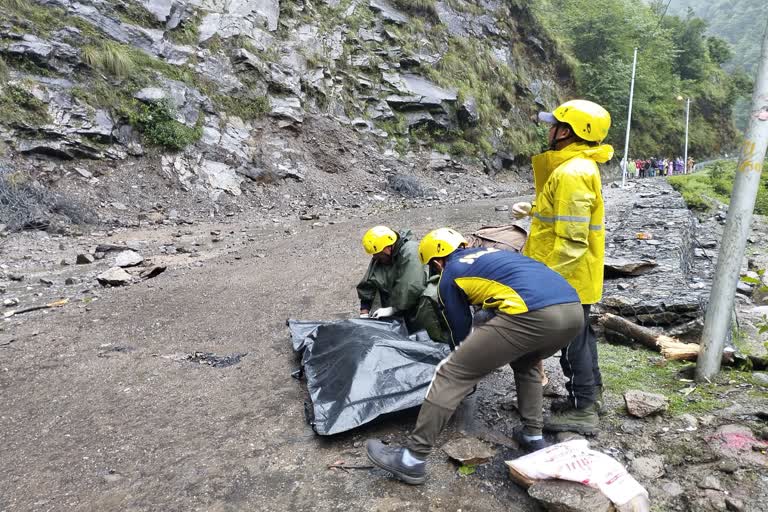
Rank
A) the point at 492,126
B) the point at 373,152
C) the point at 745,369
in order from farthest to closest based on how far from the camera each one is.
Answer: the point at 492,126 < the point at 373,152 < the point at 745,369

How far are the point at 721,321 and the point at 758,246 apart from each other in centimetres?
840

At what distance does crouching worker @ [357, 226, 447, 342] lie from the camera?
12.2ft

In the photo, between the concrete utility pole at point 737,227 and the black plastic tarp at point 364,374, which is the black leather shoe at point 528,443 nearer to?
the black plastic tarp at point 364,374

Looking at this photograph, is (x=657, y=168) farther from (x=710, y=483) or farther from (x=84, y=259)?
(x=710, y=483)

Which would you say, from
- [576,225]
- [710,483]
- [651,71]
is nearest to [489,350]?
[576,225]

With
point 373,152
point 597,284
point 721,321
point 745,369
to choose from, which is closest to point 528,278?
point 597,284

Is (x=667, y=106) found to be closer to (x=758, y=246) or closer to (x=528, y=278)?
(x=758, y=246)

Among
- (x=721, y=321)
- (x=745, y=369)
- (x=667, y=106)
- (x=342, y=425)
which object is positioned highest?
(x=667, y=106)

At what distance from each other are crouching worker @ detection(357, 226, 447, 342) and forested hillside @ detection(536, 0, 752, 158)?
2909cm

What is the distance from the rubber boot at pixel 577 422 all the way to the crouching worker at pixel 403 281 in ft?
3.70

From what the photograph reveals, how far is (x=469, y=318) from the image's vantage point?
2.36m

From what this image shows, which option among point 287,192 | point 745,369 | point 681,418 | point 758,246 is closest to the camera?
point 681,418

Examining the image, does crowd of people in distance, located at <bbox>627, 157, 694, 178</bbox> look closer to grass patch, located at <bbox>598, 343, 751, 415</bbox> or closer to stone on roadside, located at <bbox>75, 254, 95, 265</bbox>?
grass patch, located at <bbox>598, 343, 751, 415</bbox>

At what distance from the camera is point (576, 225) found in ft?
7.91
